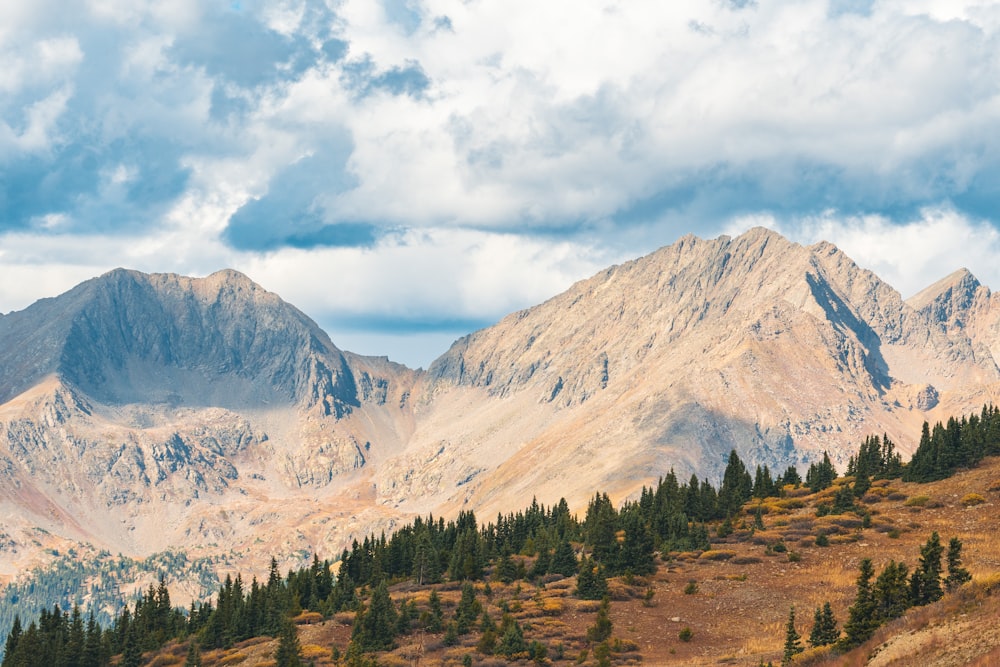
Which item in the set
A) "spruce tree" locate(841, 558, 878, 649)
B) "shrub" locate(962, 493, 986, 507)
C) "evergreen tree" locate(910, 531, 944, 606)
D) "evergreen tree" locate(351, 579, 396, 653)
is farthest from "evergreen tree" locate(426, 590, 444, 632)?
"shrub" locate(962, 493, 986, 507)

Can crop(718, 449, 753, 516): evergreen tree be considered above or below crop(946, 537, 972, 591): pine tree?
above

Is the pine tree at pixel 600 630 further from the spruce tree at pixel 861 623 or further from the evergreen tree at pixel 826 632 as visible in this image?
the spruce tree at pixel 861 623

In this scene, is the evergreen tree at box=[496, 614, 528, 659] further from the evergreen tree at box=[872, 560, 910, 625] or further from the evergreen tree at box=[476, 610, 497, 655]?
the evergreen tree at box=[872, 560, 910, 625]

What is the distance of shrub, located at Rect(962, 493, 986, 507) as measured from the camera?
4508 inches

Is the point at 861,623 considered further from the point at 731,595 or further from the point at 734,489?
the point at 734,489

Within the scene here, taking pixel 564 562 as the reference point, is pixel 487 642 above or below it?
below

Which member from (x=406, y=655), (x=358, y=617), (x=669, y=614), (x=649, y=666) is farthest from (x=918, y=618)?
(x=358, y=617)

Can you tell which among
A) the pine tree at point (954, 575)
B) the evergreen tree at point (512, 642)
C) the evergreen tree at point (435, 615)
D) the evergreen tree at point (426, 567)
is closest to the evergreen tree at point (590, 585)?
the evergreen tree at point (435, 615)

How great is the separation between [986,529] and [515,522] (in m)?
89.1

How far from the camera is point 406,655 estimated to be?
92.1 m

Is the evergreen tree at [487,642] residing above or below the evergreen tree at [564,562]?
below

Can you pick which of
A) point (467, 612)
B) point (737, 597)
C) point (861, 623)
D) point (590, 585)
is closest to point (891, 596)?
point (861, 623)

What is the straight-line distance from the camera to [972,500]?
115m

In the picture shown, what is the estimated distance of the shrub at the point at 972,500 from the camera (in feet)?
376
